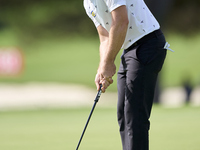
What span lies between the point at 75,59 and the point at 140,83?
12.9m

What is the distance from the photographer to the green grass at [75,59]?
1489 cm

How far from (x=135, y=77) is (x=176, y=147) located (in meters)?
1.41

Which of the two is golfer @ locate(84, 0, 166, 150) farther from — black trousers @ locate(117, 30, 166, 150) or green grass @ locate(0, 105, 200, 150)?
green grass @ locate(0, 105, 200, 150)

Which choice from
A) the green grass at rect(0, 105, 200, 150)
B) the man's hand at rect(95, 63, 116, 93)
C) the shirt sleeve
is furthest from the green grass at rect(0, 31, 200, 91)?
the shirt sleeve

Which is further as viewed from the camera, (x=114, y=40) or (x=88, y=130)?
(x=88, y=130)

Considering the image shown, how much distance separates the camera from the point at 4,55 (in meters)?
14.3

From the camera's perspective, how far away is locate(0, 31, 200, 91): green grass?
1489cm

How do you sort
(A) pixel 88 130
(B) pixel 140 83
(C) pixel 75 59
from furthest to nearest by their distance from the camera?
1. (C) pixel 75 59
2. (A) pixel 88 130
3. (B) pixel 140 83

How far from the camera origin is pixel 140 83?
248cm

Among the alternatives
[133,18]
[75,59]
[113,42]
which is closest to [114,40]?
[113,42]

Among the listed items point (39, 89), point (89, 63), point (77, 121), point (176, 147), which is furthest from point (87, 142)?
point (89, 63)

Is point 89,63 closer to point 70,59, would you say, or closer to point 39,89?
point 70,59

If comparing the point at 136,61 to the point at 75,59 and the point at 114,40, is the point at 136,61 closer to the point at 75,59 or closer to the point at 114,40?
the point at 114,40

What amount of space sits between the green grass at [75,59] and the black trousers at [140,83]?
11.8 meters
